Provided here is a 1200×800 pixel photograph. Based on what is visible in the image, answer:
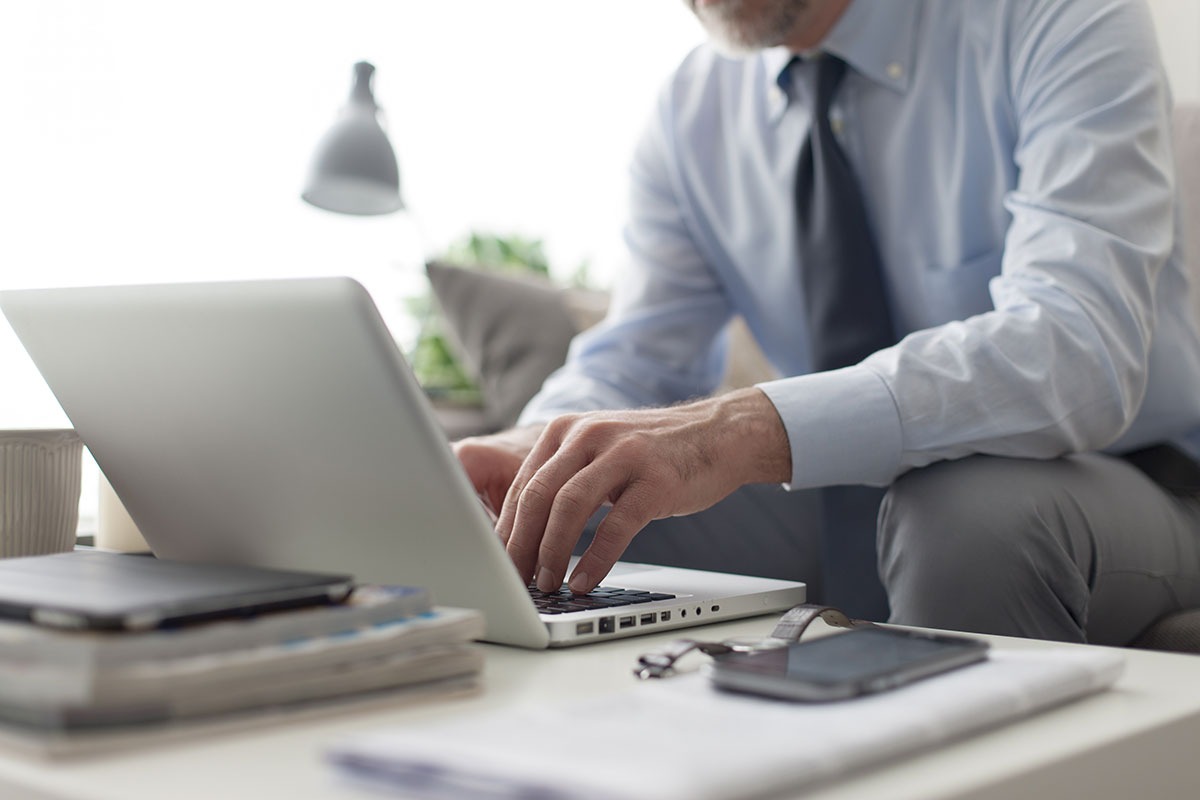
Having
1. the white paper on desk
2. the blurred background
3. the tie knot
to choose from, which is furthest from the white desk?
the blurred background

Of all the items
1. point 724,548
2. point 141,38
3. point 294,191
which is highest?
point 141,38

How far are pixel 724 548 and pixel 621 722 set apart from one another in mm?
915

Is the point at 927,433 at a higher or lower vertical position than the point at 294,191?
lower

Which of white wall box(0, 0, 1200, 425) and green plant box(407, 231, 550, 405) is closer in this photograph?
white wall box(0, 0, 1200, 425)

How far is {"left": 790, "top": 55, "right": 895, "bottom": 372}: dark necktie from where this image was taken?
1326 millimetres

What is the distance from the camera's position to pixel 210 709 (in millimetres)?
438

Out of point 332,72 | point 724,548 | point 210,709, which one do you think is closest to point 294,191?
point 332,72

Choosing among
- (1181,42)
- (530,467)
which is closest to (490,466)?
(530,467)

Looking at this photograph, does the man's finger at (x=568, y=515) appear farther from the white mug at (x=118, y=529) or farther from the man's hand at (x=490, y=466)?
the white mug at (x=118, y=529)

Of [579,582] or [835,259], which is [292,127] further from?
[579,582]

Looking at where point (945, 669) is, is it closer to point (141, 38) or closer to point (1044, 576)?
point (1044, 576)

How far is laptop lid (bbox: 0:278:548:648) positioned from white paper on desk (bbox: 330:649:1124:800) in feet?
0.53

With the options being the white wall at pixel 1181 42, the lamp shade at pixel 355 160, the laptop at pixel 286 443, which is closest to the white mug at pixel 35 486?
the laptop at pixel 286 443

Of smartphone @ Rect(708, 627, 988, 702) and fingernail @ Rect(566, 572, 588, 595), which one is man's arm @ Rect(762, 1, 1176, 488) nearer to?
fingernail @ Rect(566, 572, 588, 595)
